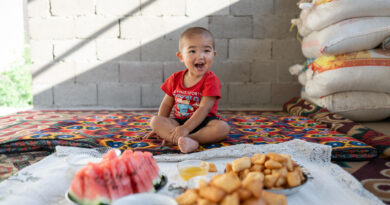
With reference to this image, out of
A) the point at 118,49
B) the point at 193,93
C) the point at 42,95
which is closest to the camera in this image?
the point at 193,93

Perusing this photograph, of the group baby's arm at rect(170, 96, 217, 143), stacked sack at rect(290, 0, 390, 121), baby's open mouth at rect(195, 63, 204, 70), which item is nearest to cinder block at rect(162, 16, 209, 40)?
stacked sack at rect(290, 0, 390, 121)

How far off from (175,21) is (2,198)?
2.51m

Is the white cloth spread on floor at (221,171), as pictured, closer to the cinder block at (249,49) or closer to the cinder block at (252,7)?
the cinder block at (249,49)

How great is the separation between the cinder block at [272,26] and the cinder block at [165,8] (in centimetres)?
76

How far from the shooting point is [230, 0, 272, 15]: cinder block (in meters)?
3.15

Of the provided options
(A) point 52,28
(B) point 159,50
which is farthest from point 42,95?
(B) point 159,50

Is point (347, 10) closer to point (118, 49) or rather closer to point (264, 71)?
point (264, 71)

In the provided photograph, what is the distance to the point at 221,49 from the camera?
10.6 ft

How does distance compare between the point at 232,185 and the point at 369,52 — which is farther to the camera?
the point at 369,52

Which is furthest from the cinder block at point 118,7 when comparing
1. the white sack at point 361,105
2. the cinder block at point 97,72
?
the white sack at point 361,105

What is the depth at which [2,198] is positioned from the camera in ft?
3.34

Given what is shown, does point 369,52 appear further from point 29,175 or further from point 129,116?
point 29,175

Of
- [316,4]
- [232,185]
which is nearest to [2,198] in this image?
[232,185]

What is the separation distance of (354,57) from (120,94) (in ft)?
7.37
